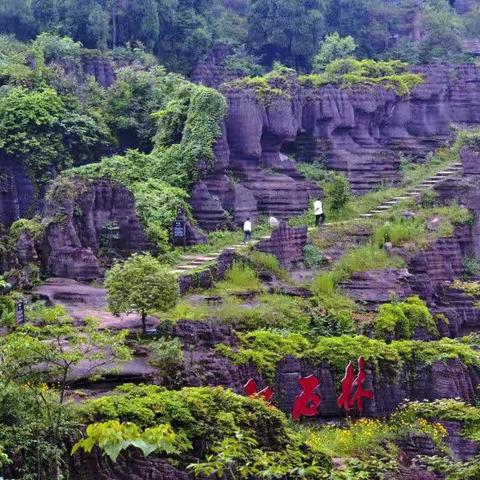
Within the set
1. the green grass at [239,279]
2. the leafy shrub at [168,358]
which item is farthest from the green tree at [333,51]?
the leafy shrub at [168,358]

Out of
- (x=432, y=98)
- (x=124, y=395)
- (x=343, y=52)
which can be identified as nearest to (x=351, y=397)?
(x=124, y=395)

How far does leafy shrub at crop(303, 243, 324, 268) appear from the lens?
75.6ft

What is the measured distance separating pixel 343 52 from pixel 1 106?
16636 mm

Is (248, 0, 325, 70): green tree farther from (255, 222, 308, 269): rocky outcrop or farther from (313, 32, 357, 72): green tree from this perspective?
(255, 222, 308, 269): rocky outcrop

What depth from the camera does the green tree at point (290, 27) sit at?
3934cm

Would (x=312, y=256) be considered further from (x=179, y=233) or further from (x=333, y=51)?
(x=333, y=51)

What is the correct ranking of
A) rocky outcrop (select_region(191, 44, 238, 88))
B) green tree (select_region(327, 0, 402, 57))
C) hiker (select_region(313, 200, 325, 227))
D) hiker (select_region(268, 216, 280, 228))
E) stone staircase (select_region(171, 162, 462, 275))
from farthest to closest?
green tree (select_region(327, 0, 402, 57)) → rocky outcrop (select_region(191, 44, 238, 88)) → hiker (select_region(313, 200, 325, 227)) → hiker (select_region(268, 216, 280, 228)) → stone staircase (select_region(171, 162, 462, 275))

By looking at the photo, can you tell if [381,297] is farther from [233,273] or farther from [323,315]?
[233,273]

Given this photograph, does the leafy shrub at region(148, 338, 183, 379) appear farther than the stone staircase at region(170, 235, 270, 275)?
No

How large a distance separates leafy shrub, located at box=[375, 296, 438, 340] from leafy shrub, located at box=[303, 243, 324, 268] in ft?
8.40

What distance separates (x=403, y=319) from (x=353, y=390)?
2992mm

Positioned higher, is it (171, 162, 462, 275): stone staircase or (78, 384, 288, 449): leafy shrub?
(171, 162, 462, 275): stone staircase

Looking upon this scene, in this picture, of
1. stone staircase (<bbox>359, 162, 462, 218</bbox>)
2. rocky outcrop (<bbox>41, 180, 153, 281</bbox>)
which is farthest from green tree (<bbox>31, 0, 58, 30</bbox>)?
stone staircase (<bbox>359, 162, 462, 218</bbox>)

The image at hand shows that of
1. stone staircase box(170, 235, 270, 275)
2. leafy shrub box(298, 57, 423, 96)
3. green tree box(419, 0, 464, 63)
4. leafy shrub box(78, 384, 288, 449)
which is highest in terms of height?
green tree box(419, 0, 464, 63)
